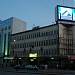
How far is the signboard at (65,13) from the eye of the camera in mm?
85625

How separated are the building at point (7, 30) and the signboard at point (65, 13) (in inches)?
1447

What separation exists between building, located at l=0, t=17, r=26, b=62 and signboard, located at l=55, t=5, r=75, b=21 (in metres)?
36.8

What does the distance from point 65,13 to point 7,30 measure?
43.1 meters

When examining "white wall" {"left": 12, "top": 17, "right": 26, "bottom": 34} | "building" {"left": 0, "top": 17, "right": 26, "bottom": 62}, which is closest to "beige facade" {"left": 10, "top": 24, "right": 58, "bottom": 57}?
"building" {"left": 0, "top": 17, "right": 26, "bottom": 62}

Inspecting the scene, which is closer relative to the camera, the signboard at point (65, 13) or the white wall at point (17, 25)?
the signboard at point (65, 13)

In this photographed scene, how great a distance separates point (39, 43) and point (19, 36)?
18.0 m

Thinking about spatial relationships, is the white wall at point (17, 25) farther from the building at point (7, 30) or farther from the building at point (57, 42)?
the building at point (57, 42)

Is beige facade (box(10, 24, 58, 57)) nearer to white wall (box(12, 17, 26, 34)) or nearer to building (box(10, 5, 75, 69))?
building (box(10, 5, 75, 69))

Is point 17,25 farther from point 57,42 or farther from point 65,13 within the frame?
point 57,42

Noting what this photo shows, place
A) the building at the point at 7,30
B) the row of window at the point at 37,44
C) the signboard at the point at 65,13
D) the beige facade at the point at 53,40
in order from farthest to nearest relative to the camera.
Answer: the building at the point at 7,30, the row of window at the point at 37,44, the signboard at the point at 65,13, the beige facade at the point at 53,40

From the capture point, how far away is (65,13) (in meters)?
86.5

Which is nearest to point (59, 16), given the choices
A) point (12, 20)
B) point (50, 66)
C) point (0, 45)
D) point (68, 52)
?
point (68, 52)

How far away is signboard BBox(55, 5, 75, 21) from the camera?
8562cm

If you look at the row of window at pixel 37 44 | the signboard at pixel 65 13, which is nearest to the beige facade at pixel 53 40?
the row of window at pixel 37 44
